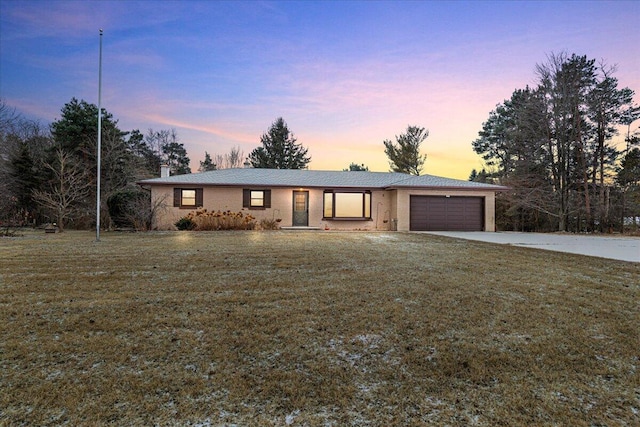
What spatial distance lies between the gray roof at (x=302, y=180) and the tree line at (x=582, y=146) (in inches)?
201

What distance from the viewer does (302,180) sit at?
56.9 feet

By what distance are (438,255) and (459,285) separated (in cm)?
286

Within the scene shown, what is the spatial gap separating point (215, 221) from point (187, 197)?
101 inches

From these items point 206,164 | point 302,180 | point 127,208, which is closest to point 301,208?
point 302,180

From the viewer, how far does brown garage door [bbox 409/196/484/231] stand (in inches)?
653

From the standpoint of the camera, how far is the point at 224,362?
2562mm

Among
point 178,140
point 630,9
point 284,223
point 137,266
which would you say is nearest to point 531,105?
point 630,9

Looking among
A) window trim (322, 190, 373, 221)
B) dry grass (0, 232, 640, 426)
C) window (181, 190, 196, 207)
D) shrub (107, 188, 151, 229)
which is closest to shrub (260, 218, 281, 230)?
window trim (322, 190, 373, 221)

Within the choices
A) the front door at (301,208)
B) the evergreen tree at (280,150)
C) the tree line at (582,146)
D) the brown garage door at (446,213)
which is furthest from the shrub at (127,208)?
the tree line at (582,146)

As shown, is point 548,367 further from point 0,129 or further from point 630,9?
point 0,129

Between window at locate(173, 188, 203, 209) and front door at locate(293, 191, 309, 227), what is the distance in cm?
471

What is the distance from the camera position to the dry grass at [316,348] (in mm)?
2004

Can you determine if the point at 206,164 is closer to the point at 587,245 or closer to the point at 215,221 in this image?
the point at 215,221

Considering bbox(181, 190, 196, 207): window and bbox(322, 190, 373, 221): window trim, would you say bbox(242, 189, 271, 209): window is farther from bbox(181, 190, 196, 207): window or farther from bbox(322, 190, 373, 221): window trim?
bbox(322, 190, 373, 221): window trim
